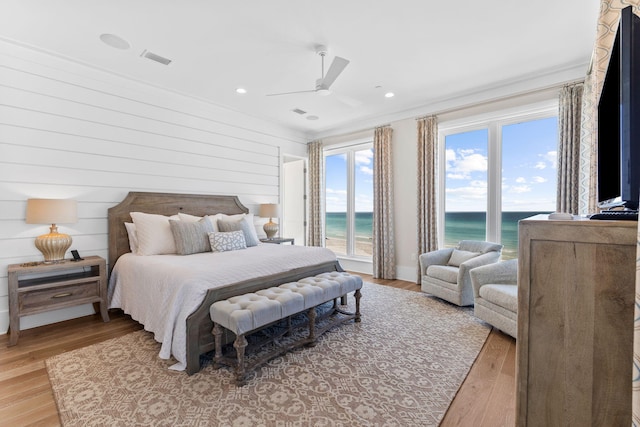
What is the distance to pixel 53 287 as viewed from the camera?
2.88 meters

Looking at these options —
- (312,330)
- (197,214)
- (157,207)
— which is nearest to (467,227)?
(312,330)

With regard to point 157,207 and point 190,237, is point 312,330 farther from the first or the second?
point 157,207

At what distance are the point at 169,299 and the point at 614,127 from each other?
122 inches

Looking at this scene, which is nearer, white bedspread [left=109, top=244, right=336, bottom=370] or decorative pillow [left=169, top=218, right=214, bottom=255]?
white bedspread [left=109, top=244, right=336, bottom=370]

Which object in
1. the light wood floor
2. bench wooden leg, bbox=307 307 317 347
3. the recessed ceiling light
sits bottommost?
the light wood floor

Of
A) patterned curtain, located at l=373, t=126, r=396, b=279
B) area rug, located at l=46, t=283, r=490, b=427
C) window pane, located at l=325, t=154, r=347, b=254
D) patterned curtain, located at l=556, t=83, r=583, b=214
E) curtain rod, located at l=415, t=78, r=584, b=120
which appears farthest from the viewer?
window pane, located at l=325, t=154, r=347, b=254

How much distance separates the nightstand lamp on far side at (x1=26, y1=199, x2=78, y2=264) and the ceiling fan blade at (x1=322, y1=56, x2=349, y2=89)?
2.95 m

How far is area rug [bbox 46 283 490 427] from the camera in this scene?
1.76 m

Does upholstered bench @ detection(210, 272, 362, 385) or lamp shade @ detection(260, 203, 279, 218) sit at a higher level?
lamp shade @ detection(260, 203, 279, 218)

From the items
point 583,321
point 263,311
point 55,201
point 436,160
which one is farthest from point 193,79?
point 583,321

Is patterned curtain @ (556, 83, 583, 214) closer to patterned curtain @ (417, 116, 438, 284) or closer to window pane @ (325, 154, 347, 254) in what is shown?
patterned curtain @ (417, 116, 438, 284)

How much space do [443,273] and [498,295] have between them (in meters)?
0.94

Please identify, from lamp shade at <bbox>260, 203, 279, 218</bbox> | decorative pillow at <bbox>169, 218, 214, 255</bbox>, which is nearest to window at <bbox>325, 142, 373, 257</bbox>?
lamp shade at <bbox>260, 203, 279, 218</bbox>

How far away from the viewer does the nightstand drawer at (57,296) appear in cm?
276
